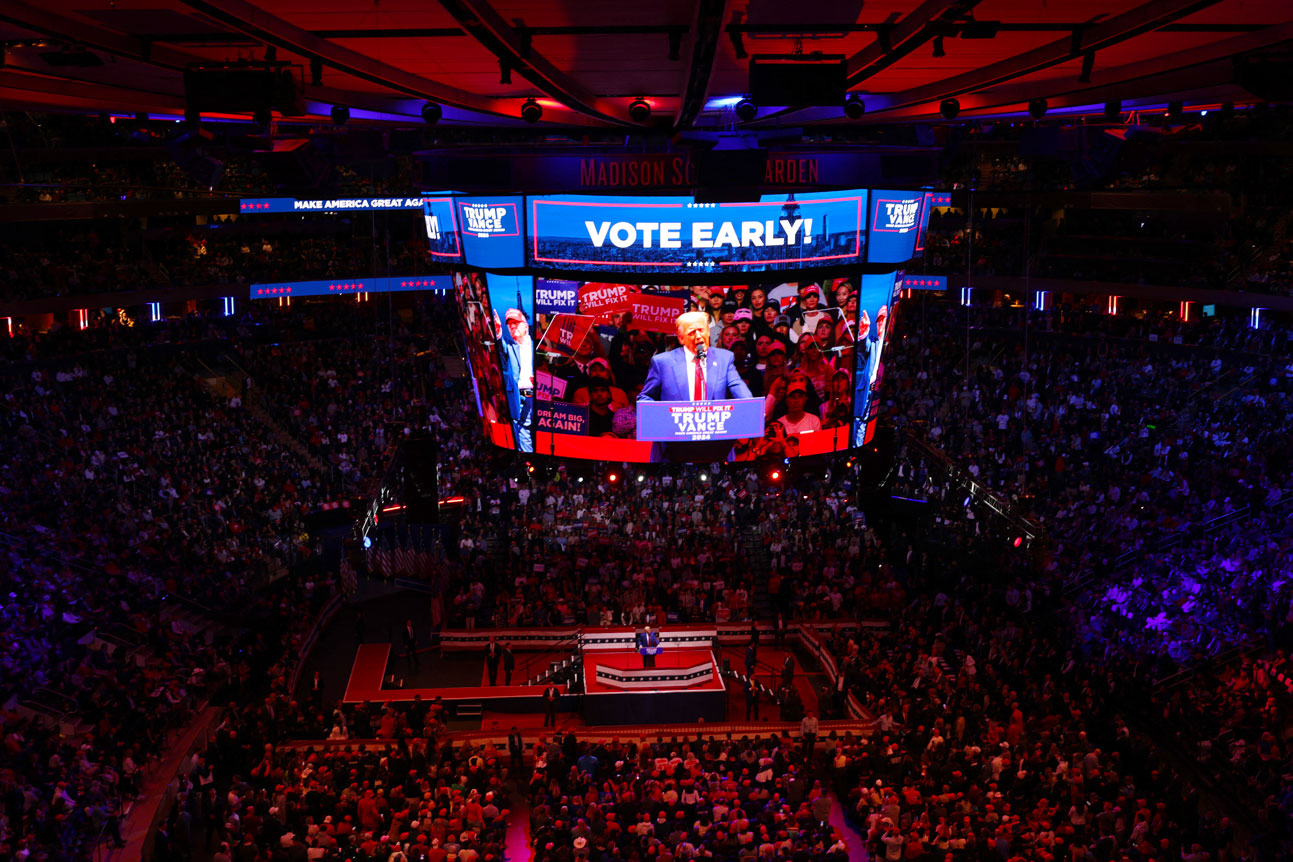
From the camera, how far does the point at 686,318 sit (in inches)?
658

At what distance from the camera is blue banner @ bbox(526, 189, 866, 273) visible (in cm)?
1602

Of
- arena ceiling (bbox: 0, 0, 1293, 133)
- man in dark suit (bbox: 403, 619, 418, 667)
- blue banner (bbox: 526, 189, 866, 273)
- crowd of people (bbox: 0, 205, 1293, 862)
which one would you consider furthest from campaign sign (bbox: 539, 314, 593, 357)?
man in dark suit (bbox: 403, 619, 418, 667)

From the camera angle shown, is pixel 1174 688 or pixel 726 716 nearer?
pixel 1174 688

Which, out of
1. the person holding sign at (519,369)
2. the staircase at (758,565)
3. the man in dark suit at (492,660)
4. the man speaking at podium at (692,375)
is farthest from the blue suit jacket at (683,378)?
the staircase at (758,565)

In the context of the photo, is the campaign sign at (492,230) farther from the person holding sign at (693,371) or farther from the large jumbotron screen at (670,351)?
the person holding sign at (693,371)

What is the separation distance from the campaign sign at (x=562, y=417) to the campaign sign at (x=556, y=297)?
1.41m

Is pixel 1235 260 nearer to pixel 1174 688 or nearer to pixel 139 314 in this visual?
pixel 1174 688

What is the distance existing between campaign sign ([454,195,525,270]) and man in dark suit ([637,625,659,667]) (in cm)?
799

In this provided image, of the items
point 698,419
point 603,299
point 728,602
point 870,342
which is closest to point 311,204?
point 728,602

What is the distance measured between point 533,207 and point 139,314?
76.7ft

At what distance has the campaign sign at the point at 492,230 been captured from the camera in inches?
655

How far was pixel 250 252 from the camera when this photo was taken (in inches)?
1468

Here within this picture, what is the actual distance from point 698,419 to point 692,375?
2.14 ft

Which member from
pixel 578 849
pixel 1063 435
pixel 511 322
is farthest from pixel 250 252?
pixel 578 849
